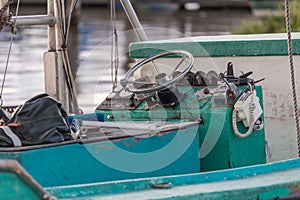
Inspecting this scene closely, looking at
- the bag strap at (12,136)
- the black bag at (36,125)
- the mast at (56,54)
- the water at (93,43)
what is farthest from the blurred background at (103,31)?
the bag strap at (12,136)

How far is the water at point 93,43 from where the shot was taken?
1321cm

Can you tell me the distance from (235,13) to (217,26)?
20.9 feet

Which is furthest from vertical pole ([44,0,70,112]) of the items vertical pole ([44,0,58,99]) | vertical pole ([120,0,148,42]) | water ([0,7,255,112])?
water ([0,7,255,112])

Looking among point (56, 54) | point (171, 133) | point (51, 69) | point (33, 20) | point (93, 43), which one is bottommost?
point (171, 133)

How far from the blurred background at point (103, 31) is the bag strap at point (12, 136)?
1.80 metres

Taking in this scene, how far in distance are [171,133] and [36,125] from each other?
2.47 ft

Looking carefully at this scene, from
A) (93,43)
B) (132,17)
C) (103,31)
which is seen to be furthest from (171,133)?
(103,31)

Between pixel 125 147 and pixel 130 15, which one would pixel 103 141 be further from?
pixel 130 15

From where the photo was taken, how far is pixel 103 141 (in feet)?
16.3

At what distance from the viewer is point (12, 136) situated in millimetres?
4875

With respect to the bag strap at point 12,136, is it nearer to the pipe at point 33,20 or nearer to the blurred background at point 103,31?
the pipe at point 33,20

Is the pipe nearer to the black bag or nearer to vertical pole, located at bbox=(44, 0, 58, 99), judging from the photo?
vertical pole, located at bbox=(44, 0, 58, 99)

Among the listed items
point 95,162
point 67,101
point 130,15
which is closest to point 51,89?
point 67,101

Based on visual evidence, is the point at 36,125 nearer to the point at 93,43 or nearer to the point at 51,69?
the point at 51,69
